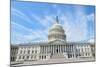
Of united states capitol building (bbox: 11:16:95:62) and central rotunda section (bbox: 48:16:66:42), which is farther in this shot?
central rotunda section (bbox: 48:16:66:42)

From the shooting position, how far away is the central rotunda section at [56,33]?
229cm

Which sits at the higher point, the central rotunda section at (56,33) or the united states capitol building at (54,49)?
the central rotunda section at (56,33)

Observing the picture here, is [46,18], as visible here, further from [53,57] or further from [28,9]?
[53,57]

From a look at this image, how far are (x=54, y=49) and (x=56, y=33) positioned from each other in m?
0.19

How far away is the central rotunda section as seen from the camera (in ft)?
7.50

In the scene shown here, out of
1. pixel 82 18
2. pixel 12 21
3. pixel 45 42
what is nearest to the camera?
pixel 12 21

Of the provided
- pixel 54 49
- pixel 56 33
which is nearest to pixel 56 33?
pixel 56 33

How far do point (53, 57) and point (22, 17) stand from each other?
589mm

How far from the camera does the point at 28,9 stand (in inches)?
→ 86.4

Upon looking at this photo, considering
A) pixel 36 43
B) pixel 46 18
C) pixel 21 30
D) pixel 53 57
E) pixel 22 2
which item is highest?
pixel 22 2

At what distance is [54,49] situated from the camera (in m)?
2.29

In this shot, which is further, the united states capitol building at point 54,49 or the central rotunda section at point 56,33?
the central rotunda section at point 56,33

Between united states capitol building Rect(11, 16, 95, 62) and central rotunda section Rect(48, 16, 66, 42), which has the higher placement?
central rotunda section Rect(48, 16, 66, 42)
